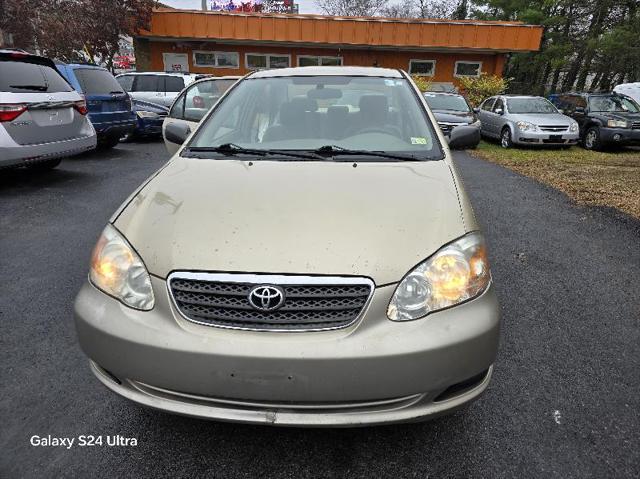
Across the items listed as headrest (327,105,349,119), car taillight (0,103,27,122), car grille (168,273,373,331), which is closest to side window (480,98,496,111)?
headrest (327,105,349,119)

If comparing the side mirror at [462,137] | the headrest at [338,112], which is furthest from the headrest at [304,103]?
the side mirror at [462,137]

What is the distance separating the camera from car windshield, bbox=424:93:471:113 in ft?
39.8

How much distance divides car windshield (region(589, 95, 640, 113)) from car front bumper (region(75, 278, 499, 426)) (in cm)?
1300

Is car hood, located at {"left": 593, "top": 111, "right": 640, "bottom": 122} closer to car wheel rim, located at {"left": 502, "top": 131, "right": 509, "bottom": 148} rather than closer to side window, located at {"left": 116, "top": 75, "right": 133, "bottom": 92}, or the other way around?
car wheel rim, located at {"left": 502, "top": 131, "right": 509, "bottom": 148}

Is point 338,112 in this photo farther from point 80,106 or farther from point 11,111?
point 80,106

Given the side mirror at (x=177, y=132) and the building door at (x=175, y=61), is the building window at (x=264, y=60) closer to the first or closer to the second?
the building door at (x=175, y=61)

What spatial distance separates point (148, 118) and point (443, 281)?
33.4ft

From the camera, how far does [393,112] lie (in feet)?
9.62

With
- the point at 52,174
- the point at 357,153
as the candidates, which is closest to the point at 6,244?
the point at 52,174

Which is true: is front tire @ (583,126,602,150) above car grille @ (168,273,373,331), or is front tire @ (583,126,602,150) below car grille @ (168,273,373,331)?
below

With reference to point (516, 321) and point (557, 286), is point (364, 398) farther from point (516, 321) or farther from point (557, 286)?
point (557, 286)

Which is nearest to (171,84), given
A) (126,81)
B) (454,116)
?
Answer: (126,81)

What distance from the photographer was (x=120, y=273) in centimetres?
180

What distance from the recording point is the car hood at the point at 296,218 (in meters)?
1.67
